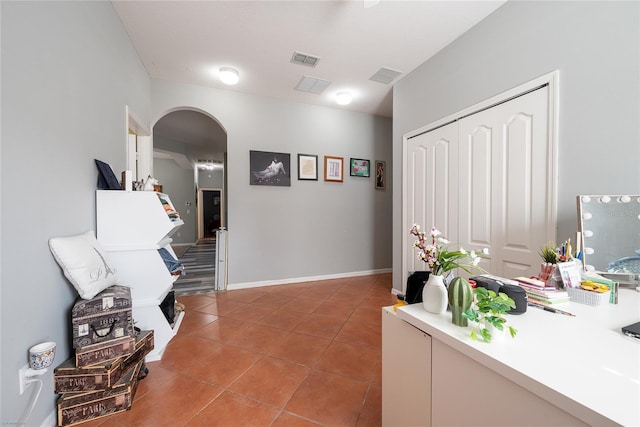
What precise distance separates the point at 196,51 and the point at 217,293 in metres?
3.07

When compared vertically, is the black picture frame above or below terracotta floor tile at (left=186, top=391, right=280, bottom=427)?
above

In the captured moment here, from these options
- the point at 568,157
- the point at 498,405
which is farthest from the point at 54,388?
the point at 568,157

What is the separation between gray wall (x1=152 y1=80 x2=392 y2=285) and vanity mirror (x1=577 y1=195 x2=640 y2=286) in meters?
3.09

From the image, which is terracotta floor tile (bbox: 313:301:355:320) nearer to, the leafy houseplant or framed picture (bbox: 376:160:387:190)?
the leafy houseplant

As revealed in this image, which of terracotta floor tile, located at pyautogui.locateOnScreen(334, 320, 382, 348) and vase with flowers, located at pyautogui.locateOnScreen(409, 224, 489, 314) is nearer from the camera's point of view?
vase with flowers, located at pyautogui.locateOnScreen(409, 224, 489, 314)

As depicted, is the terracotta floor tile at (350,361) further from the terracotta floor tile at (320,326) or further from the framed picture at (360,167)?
the framed picture at (360,167)

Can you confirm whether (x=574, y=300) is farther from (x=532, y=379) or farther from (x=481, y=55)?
(x=481, y=55)

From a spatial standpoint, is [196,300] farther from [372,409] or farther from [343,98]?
[343,98]

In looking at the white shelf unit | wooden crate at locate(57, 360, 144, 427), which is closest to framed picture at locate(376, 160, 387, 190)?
the white shelf unit

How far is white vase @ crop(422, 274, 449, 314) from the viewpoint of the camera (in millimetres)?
953

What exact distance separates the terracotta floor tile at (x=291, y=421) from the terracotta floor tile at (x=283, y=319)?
1.02m

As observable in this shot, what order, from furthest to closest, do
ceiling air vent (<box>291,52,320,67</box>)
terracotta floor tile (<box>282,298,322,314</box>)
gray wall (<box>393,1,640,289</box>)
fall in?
terracotta floor tile (<box>282,298,322,314</box>)
ceiling air vent (<box>291,52,320,67</box>)
gray wall (<box>393,1,640,289</box>)

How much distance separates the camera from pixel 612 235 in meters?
1.30

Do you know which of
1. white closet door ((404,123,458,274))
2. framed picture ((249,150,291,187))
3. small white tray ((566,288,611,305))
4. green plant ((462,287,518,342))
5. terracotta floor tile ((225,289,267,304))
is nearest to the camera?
green plant ((462,287,518,342))
